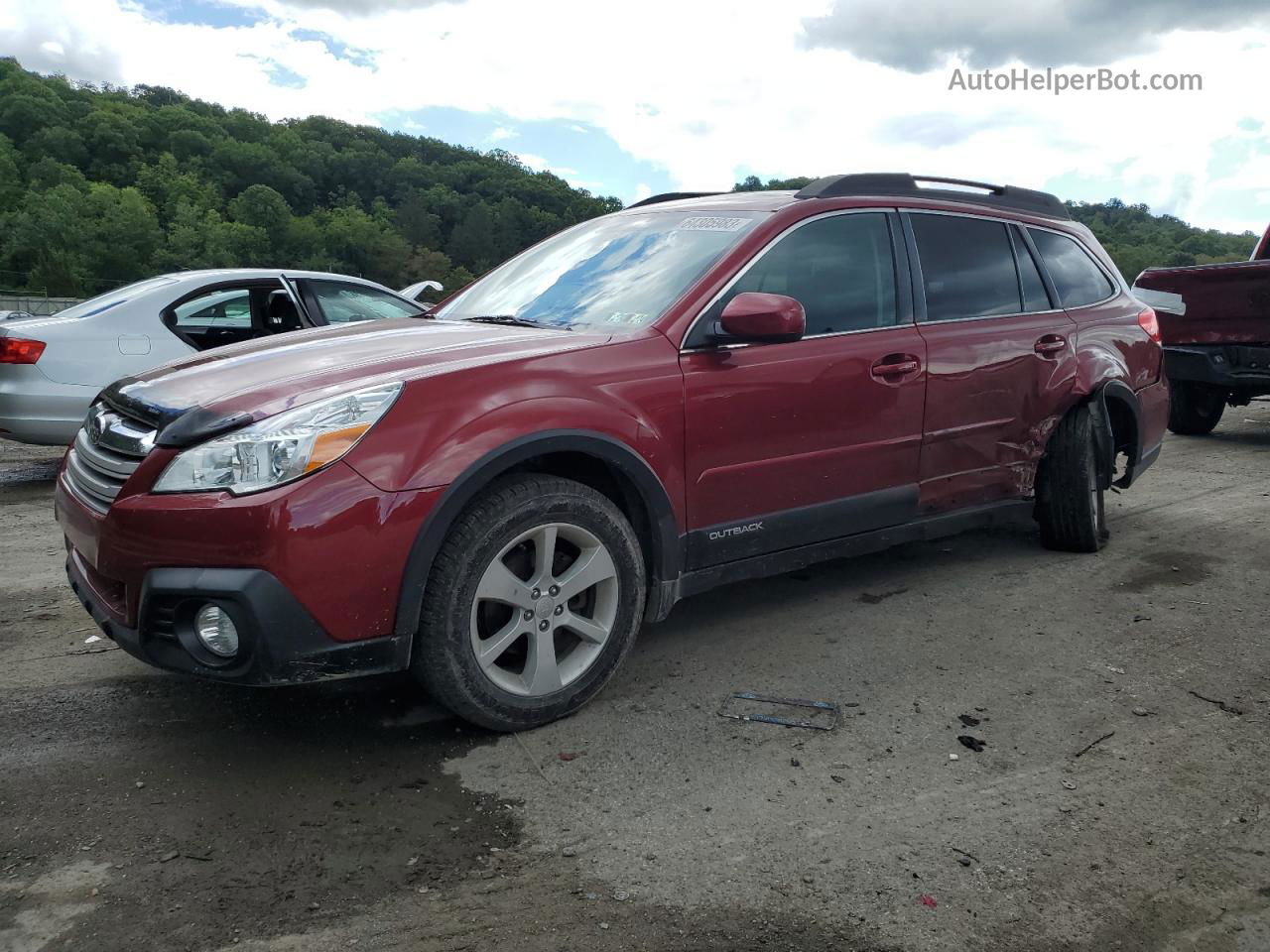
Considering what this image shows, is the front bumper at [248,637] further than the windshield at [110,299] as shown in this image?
No

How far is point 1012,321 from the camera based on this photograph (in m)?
4.61

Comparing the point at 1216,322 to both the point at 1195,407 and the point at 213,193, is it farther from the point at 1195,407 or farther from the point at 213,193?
the point at 213,193

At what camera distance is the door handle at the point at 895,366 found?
3.99 m

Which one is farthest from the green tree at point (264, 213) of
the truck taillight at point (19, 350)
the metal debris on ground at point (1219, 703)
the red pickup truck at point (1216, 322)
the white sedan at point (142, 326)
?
the metal debris on ground at point (1219, 703)

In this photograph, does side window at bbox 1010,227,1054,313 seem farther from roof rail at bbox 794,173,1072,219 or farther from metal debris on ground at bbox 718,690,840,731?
metal debris on ground at bbox 718,690,840,731

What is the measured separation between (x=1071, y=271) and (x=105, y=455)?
432 centimetres

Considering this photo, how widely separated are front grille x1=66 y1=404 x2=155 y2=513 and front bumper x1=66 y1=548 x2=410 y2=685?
14.4 inches

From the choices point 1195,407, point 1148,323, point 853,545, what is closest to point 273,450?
point 853,545

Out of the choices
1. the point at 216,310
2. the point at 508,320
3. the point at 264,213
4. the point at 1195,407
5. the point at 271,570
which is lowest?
the point at 1195,407

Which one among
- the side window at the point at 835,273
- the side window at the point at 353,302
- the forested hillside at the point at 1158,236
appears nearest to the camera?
the side window at the point at 835,273

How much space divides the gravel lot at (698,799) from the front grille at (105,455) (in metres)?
0.73

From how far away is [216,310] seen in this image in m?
7.00

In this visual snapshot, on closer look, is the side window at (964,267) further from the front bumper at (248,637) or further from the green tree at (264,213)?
the green tree at (264,213)

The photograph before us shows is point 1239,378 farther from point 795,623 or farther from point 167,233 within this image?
point 167,233
